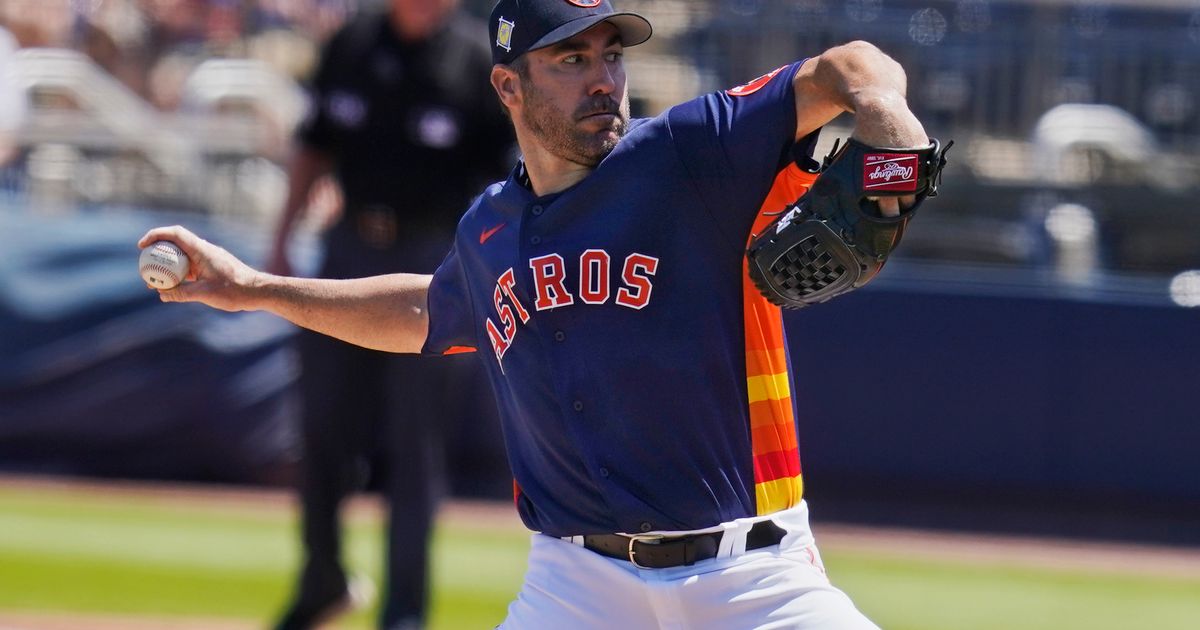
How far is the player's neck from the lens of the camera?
11.0ft

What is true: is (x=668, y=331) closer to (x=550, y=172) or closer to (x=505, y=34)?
(x=550, y=172)

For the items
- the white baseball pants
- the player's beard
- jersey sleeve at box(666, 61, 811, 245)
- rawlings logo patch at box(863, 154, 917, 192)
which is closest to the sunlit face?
the player's beard

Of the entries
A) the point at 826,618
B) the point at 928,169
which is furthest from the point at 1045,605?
the point at 928,169

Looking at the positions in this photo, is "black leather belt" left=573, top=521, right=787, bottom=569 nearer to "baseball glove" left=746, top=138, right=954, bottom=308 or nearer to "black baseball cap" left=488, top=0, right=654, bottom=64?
"baseball glove" left=746, top=138, right=954, bottom=308

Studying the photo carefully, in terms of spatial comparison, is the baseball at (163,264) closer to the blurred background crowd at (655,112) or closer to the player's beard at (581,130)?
the player's beard at (581,130)

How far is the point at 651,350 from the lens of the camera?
314 cm

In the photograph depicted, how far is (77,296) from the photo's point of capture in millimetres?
9094

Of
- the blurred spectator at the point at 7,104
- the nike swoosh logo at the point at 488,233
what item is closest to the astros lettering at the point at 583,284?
the nike swoosh logo at the point at 488,233

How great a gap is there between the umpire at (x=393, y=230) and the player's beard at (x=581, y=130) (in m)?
2.30

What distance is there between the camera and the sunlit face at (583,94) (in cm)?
327

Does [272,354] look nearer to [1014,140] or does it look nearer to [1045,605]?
[1045,605]

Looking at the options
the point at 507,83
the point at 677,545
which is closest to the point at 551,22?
the point at 507,83

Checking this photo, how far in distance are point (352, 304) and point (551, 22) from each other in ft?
2.81

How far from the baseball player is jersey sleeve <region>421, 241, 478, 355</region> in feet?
0.79
